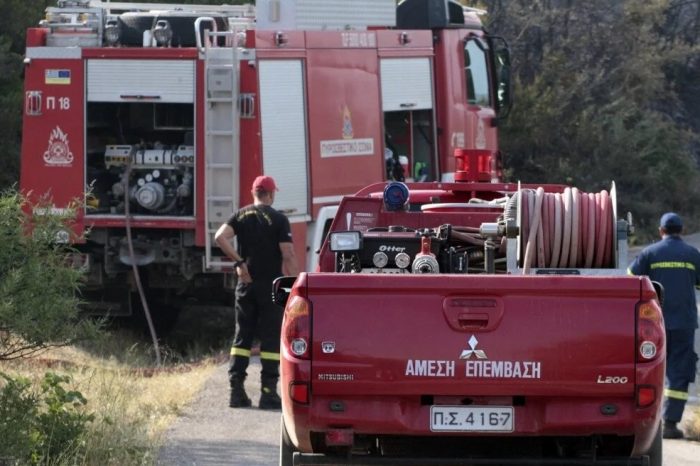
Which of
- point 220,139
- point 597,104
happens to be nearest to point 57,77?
point 220,139

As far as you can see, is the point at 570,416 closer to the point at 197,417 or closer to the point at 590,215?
the point at 590,215

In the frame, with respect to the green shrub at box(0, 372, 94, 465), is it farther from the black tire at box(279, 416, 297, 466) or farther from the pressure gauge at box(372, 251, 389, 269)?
the pressure gauge at box(372, 251, 389, 269)

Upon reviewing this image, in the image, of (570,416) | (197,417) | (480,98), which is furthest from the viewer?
(480,98)

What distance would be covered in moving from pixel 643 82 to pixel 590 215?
67.6 feet

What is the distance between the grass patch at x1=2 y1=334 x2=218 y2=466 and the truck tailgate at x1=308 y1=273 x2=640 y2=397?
1.76 m

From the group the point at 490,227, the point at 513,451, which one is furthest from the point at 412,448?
the point at 490,227

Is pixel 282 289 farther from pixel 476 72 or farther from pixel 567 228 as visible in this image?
pixel 476 72

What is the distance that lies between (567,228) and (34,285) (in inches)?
112

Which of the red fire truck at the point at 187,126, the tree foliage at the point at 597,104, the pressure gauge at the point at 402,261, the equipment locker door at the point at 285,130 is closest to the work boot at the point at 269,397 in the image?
the red fire truck at the point at 187,126

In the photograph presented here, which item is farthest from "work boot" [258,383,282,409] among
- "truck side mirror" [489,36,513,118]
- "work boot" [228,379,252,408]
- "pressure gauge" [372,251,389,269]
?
"truck side mirror" [489,36,513,118]

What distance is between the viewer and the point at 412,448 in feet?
22.8

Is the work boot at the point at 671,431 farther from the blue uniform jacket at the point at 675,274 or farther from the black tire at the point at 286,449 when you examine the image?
the black tire at the point at 286,449

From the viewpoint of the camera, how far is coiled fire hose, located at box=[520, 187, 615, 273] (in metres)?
7.61

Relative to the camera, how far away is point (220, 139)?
503 inches
